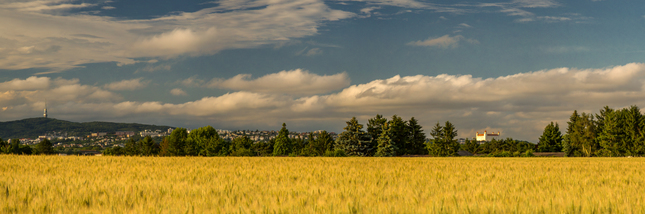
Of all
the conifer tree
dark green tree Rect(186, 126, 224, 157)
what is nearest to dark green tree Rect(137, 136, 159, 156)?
dark green tree Rect(186, 126, 224, 157)

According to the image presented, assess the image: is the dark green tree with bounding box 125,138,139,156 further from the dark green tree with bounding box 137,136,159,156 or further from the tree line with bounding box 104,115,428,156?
the dark green tree with bounding box 137,136,159,156

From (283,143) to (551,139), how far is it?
6545cm

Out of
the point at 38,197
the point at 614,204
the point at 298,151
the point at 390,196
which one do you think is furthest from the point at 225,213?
the point at 298,151

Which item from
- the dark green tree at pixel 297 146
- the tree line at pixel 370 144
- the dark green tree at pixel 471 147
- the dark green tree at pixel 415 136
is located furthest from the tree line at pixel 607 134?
the dark green tree at pixel 297 146

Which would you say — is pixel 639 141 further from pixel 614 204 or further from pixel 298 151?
pixel 614 204

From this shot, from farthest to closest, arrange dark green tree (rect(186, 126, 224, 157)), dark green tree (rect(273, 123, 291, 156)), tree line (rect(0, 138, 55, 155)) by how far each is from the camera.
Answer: dark green tree (rect(186, 126, 224, 157))
dark green tree (rect(273, 123, 291, 156))
tree line (rect(0, 138, 55, 155))

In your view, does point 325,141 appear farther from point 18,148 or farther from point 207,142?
point 18,148

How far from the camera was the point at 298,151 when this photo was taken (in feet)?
300

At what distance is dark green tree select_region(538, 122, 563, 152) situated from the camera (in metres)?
101

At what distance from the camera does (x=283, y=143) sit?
8869 cm

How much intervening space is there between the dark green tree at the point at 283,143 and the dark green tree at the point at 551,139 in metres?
→ 61.7

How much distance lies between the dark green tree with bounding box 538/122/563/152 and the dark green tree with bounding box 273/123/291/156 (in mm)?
61659

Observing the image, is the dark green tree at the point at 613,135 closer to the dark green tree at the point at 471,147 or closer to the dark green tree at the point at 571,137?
the dark green tree at the point at 571,137

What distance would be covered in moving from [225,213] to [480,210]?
4070 millimetres
